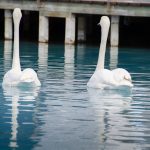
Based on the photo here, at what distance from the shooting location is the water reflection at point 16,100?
12246 mm

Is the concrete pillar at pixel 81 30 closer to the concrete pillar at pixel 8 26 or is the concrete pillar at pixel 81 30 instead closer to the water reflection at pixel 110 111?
the concrete pillar at pixel 8 26


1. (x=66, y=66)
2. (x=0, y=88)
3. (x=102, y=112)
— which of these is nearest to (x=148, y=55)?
(x=66, y=66)

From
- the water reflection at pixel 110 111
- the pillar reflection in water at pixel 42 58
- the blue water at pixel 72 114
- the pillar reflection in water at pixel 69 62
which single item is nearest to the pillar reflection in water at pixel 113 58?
the pillar reflection in water at pixel 69 62

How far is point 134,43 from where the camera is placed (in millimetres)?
38969

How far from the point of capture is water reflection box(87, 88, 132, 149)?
12.3 metres

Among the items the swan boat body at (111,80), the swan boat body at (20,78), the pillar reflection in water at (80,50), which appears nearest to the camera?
the swan boat body at (20,78)

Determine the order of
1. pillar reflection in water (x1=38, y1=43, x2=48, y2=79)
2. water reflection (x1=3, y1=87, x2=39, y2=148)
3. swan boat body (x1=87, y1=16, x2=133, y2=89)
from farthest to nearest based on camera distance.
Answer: pillar reflection in water (x1=38, y1=43, x2=48, y2=79)
swan boat body (x1=87, y1=16, x2=133, y2=89)
water reflection (x1=3, y1=87, x2=39, y2=148)

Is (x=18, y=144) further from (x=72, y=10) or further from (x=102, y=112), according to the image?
(x=72, y=10)

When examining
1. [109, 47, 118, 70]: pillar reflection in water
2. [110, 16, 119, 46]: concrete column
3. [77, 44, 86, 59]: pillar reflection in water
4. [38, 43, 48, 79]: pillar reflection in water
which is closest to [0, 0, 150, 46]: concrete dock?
[110, 16, 119, 46]: concrete column

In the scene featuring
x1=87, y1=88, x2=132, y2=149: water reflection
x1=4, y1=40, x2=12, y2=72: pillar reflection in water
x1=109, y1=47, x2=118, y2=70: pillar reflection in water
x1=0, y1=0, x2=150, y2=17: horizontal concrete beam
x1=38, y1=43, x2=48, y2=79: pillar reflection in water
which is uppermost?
x1=0, y1=0, x2=150, y2=17: horizontal concrete beam

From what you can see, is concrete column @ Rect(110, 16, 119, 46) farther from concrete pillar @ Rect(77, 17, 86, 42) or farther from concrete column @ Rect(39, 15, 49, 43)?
concrete column @ Rect(39, 15, 49, 43)

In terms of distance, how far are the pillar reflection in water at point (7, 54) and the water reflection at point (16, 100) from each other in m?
4.72

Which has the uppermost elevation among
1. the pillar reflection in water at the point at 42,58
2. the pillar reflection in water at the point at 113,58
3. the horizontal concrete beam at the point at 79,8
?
the horizontal concrete beam at the point at 79,8

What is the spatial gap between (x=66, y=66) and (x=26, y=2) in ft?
44.3
